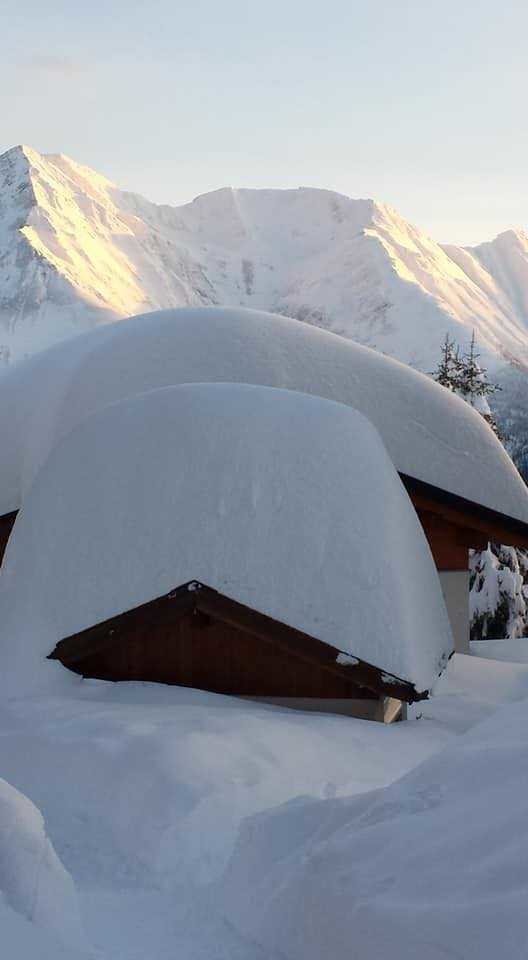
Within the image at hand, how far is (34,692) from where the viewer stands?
10516 mm

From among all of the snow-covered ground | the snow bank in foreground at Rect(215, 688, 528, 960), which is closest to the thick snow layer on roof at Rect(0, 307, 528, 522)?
the snow-covered ground

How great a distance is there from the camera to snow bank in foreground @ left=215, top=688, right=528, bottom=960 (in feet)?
12.5

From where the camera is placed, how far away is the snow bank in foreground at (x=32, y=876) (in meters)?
4.20

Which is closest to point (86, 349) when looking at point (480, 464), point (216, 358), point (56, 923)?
point (216, 358)

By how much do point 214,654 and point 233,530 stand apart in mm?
1257

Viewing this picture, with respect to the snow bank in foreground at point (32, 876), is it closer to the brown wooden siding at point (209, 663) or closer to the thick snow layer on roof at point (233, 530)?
the thick snow layer on roof at point (233, 530)

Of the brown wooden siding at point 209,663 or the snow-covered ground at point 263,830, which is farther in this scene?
the brown wooden siding at point 209,663

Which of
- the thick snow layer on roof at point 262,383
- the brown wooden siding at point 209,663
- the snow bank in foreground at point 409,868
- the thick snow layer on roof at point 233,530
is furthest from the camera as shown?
the thick snow layer on roof at point 262,383

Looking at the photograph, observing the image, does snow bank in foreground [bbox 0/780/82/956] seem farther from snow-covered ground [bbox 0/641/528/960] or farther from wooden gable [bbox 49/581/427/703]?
wooden gable [bbox 49/581/427/703]

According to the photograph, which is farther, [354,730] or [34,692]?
[34,692]

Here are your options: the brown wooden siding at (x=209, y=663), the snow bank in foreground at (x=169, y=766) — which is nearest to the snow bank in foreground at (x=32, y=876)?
the snow bank in foreground at (x=169, y=766)

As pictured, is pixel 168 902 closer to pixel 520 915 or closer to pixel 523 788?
pixel 523 788

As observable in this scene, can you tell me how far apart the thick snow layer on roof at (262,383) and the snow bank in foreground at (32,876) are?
12209 millimetres

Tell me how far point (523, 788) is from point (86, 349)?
52.4 feet
